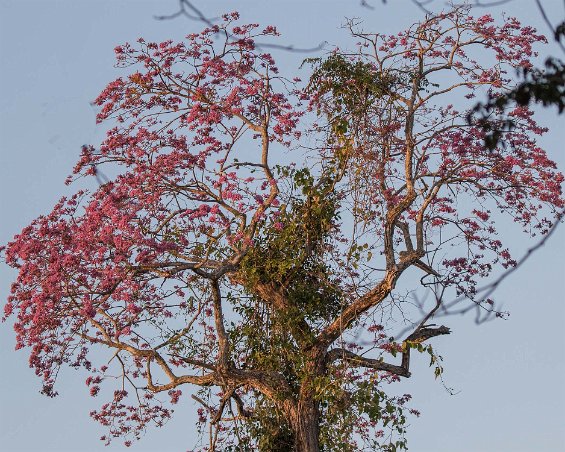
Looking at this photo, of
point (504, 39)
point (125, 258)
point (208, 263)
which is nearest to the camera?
point (125, 258)

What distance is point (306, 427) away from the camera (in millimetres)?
10805

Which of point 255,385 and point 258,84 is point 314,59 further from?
point 255,385

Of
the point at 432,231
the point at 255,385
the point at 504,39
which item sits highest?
the point at 504,39

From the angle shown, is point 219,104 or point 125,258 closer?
point 125,258

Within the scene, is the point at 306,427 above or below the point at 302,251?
below

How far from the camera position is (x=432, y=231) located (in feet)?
36.5

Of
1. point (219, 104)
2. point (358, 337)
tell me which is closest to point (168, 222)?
point (219, 104)

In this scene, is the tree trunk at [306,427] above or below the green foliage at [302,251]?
below

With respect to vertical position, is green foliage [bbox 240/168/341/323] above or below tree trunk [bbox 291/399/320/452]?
above

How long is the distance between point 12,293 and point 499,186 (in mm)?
5382

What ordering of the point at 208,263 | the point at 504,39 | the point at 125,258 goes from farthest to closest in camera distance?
1. the point at 504,39
2. the point at 208,263
3. the point at 125,258

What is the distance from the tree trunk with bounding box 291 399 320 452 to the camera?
10.8 meters

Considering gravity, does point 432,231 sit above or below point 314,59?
below

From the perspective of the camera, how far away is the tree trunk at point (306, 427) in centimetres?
1077
